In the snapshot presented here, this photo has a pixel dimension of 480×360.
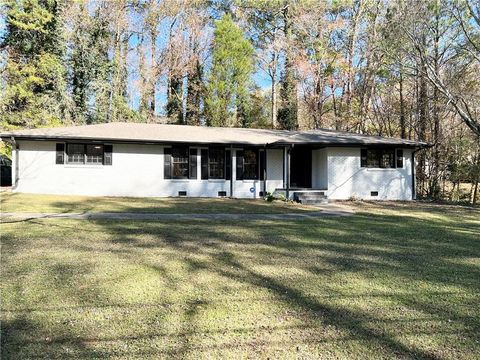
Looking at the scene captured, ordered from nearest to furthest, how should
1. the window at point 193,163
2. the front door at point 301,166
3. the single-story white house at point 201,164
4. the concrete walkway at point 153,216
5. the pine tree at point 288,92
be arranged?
the concrete walkway at point 153,216, the single-story white house at point 201,164, the window at point 193,163, the front door at point 301,166, the pine tree at point 288,92

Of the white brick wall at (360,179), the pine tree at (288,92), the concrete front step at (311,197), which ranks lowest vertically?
the concrete front step at (311,197)

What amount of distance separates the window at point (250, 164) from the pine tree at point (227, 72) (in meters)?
9.42

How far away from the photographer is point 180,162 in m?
16.7

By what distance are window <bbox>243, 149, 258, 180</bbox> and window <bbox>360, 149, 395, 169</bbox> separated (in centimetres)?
501

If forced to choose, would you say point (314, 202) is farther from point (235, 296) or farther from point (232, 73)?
point (232, 73)

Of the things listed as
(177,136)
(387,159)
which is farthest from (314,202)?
(177,136)

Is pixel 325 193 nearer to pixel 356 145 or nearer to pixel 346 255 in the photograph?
pixel 356 145

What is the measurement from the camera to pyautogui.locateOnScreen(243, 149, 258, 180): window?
1728 cm

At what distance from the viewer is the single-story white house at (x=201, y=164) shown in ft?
51.0

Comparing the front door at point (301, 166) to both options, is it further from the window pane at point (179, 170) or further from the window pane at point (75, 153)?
the window pane at point (75, 153)

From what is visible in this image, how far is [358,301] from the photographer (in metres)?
4.06

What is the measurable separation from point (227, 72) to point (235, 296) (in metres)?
23.5

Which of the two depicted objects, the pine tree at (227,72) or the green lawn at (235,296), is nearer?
the green lawn at (235,296)

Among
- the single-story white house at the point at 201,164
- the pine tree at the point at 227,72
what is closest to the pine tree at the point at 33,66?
the single-story white house at the point at 201,164
